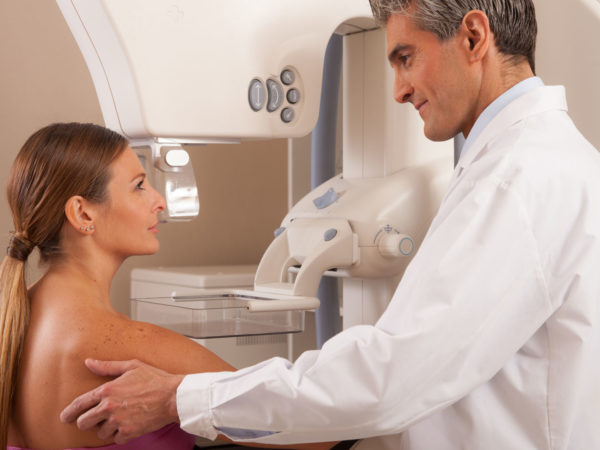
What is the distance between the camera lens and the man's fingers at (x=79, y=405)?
105cm

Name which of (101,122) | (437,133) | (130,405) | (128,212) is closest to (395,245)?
(437,133)

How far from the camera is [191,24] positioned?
1.19m

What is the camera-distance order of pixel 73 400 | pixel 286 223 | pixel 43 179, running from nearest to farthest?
pixel 73 400 < pixel 43 179 < pixel 286 223

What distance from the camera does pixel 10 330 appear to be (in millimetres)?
1159

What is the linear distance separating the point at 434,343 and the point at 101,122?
216 cm

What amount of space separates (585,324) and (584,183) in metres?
0.18

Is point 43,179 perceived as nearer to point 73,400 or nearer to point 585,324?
point 73,400

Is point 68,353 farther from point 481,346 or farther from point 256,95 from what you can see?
point 481,346

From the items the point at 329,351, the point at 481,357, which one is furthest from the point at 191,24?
the point at 481,357

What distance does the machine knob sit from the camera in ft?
4.56

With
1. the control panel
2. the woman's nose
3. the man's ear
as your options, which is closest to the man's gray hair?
the man's ear

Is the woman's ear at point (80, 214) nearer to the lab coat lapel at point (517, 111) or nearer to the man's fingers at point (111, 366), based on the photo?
the man's fingers at point (111, 366)

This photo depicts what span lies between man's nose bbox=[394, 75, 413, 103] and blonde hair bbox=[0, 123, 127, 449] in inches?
19.5

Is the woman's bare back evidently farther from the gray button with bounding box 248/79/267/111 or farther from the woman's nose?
the gray button with bounding box 248/79/267/111
